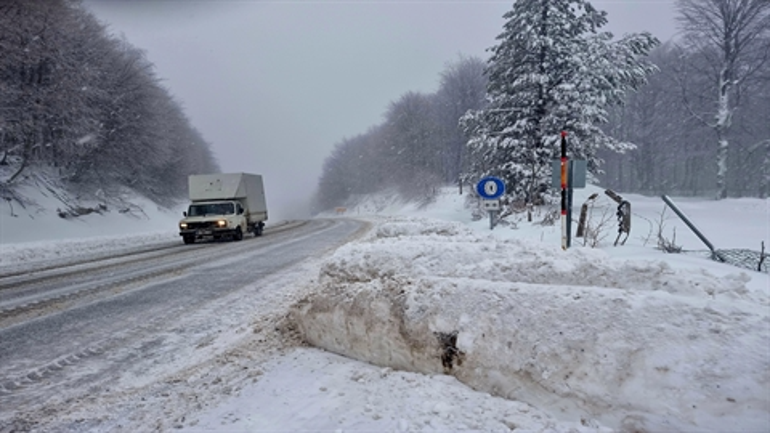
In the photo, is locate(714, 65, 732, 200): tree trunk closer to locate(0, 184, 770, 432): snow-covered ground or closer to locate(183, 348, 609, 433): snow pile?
locate(0, 184, 770, 432): snow-covered ground

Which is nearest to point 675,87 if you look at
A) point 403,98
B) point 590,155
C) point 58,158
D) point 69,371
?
point 590,155

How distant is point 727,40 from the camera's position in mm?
26359

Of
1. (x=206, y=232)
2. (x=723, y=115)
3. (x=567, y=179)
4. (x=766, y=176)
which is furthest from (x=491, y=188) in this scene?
(x=766, y=176)

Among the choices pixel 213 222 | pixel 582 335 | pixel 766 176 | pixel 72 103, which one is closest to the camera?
pixel 582 335

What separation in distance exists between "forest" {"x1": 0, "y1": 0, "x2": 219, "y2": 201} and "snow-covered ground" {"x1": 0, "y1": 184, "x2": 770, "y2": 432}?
72.8 feet

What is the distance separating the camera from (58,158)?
24000 mm

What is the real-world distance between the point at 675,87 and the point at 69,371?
48.7 meters

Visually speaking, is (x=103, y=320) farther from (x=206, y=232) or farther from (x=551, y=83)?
(x=551, y=83)

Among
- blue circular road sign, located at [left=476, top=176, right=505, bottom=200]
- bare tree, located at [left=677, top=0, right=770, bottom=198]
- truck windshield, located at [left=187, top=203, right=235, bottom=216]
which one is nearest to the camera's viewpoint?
blue circular road sign, located at [left=476, top=176, right=505, bottom=200]

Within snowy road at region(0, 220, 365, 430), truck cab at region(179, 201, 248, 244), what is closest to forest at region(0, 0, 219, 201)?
truck cab at region(179, 201, 248, 244)

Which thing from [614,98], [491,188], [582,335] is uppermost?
[614,98]

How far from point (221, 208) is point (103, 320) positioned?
43.2 ft

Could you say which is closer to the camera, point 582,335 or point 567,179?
point 582,335

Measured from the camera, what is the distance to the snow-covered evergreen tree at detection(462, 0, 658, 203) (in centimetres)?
1766
